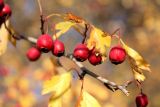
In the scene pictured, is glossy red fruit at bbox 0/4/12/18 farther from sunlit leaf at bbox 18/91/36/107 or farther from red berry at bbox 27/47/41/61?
sunlit leaf at bbox 18/91/36/107

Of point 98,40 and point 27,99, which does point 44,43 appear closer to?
point 98,40

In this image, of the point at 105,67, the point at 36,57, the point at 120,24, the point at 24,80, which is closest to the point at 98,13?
the point at 120,24

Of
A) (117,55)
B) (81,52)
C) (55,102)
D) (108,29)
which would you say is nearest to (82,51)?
(81,52)

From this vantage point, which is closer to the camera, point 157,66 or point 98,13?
point 157,66

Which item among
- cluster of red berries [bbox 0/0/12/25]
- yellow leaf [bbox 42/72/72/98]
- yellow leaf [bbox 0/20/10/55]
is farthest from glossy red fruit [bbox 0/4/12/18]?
yellow leaf [bbox 42/72/72/98]

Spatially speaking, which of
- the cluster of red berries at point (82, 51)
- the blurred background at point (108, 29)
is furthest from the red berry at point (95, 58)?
the blurred background at point (108, 29)

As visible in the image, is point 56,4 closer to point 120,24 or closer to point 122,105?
point 120,24
